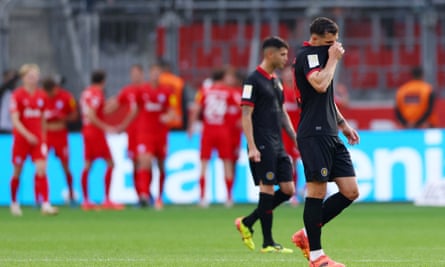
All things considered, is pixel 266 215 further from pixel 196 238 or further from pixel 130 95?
pixel 130 95

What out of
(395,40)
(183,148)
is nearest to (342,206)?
(183,148)

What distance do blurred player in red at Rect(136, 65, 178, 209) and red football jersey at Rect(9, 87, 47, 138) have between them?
2316 millimetres

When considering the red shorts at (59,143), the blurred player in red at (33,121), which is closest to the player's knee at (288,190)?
the blurred player in red at (33,121)

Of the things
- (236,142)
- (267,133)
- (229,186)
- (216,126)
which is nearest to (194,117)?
(216,126)

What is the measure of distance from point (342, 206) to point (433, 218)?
791 centimetres

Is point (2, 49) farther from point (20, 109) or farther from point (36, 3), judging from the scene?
point (20, 109)

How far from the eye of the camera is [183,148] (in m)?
23.5

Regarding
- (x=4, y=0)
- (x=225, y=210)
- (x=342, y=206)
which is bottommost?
(x=225, y=210)

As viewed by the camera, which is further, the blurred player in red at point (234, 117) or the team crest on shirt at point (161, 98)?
the blurred player in red at point (234, 117)

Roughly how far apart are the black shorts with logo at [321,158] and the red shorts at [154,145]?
11581 mm

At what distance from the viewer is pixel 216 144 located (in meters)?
22.5

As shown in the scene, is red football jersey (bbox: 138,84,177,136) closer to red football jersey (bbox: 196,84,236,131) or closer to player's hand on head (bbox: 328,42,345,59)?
red football jersey (bbox: 196,84,236,131)

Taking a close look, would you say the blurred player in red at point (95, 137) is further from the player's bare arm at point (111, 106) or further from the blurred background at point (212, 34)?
the blurred background at point (212, 34)

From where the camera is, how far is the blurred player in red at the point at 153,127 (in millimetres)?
22125
